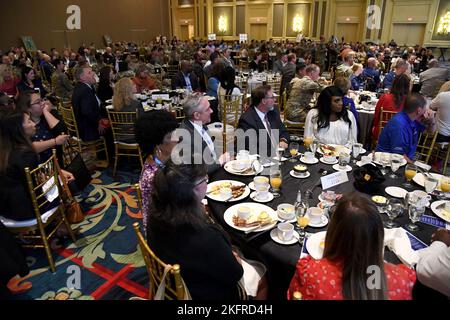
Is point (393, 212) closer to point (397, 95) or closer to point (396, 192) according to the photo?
point (396, 192)

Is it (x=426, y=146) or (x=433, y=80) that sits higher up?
(x=433, y=80)

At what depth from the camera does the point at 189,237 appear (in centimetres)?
144

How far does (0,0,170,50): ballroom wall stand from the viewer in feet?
43.2

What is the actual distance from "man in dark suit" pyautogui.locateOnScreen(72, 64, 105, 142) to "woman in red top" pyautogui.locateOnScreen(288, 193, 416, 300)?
415 cm

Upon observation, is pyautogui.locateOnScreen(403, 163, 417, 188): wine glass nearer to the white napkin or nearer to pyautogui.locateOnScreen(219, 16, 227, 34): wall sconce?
the white napkin

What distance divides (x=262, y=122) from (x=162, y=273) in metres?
2.32

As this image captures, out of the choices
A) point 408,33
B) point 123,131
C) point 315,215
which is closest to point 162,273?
point 315,215

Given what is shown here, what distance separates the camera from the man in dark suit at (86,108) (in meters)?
4.51

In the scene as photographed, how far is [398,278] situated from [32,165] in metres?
2.64

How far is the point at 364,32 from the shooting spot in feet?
60.1

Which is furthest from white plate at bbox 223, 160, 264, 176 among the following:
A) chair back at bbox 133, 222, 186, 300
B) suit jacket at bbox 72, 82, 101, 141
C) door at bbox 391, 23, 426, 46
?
door at bbox 391, 23, 426, 46

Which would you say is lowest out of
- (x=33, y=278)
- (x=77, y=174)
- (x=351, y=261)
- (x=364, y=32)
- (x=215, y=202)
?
(x=33, y=278)

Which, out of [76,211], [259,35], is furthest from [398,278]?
[259,35]

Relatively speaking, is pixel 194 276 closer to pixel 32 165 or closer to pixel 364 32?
pixel 32 165
